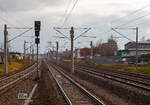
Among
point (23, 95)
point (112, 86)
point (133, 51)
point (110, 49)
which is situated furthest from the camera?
point (110, 49)

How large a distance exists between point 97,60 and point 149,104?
8199cm

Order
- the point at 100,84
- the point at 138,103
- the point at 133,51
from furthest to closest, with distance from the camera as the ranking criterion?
the point at 133,51 → the point at 100,84 → the point at 138,103

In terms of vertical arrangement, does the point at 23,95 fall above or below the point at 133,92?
above

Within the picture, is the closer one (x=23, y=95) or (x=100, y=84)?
(x=23, y=95)

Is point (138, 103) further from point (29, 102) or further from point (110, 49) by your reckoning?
point (110, 49)

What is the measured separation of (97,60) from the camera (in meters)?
95.9

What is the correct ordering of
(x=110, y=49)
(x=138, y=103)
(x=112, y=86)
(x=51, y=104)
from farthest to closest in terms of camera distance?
1. (x=110, y=49)
2. (x=112, y=86)
3. (x=138, y=103)
4. (x=51, y=104)

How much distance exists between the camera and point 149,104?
14023mm

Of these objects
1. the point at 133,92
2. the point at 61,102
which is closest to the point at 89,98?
the point at 61,102

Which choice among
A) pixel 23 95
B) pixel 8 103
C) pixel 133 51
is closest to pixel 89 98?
pixel 8 103

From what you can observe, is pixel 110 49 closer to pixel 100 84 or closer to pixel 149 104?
pixel 100 84

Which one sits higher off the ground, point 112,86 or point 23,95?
point 23,95

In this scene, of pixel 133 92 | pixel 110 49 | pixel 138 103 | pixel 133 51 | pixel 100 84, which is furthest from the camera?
pixel 110 49

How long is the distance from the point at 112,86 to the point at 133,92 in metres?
4.28
